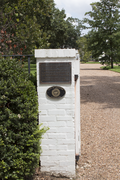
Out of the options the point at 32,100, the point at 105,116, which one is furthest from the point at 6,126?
the point at 105,116

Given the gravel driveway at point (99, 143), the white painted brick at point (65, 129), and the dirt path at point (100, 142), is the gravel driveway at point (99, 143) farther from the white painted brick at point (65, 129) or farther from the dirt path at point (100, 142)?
the white painted brick at point (65, 129)

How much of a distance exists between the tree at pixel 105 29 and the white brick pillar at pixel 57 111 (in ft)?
89.4

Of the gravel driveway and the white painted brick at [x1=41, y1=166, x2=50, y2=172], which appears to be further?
the gravel driveway

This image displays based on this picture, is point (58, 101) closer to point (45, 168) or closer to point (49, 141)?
point (49, 141)

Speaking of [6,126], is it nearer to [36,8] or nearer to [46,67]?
[46,67]

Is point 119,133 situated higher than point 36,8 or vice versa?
point 36,8

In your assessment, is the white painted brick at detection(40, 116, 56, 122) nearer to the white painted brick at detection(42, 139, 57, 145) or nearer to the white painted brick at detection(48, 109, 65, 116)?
the white painted brick at detection(48, 109, 65, 116)

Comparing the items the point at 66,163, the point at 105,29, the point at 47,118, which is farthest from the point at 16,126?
the point at 105,29

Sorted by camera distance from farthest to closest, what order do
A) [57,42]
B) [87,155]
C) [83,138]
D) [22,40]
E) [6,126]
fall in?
[57,42] → [22,40] → [83,138] → [87,155] → [6,126]

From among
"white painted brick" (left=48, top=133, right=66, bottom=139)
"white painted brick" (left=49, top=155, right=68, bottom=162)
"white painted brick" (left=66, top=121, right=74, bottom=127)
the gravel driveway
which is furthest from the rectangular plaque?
the gravel driveway

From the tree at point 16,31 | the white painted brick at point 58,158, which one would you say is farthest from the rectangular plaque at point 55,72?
the tree at point 16,31

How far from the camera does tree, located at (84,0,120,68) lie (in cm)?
2944

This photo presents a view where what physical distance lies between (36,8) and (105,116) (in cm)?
720

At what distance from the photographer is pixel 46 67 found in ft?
10.4
